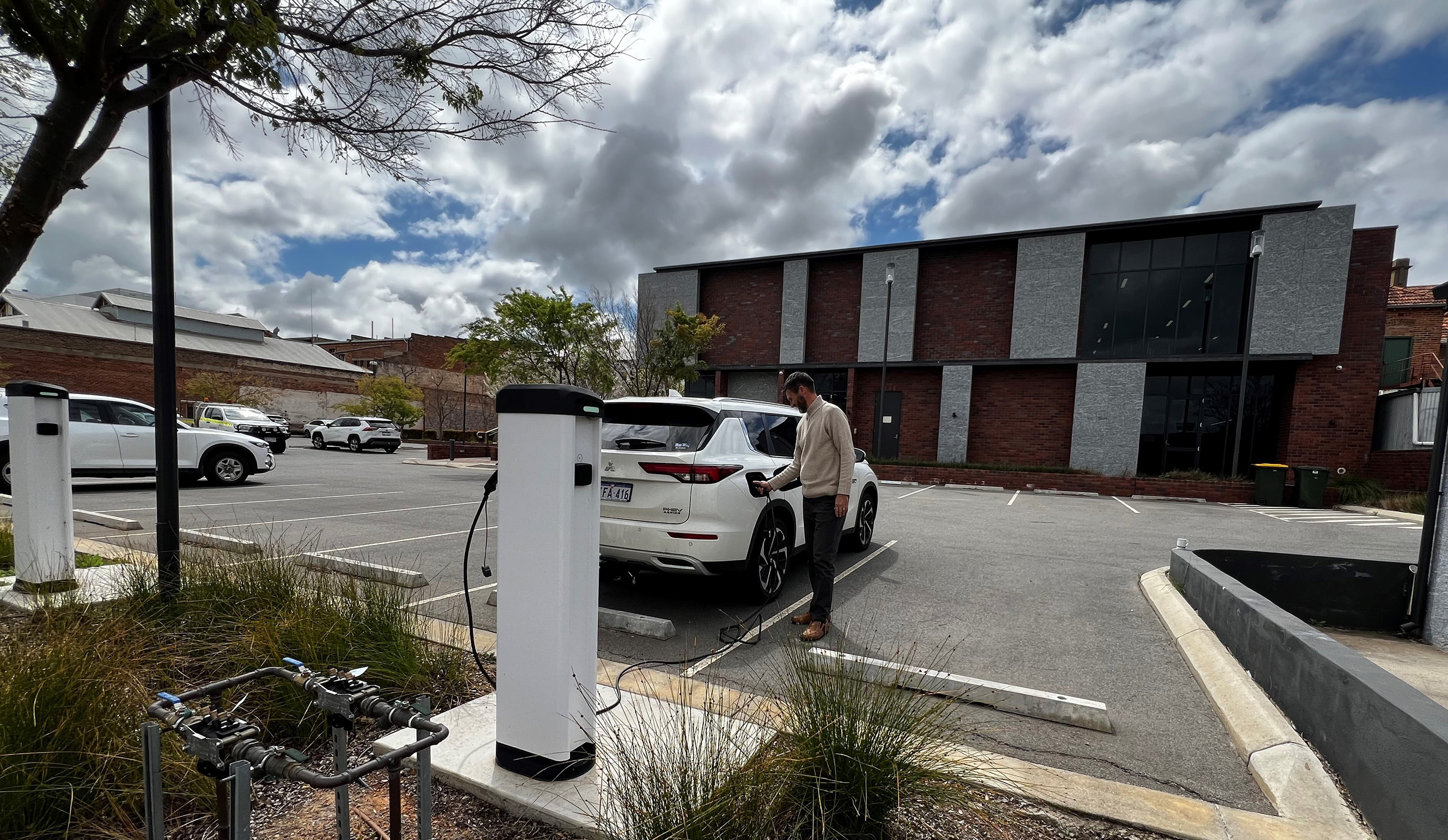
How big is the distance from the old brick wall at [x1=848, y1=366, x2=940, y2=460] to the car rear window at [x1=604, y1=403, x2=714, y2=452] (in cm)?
1999

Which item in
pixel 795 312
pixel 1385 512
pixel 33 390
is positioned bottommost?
pixel 1385 512

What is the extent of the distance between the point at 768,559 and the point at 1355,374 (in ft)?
77.9

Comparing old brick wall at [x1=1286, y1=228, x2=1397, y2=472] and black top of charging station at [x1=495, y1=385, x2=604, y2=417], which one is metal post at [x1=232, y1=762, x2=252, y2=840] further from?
old brick wall at [x1=1286, y1=228, x2=1397, y2=472]

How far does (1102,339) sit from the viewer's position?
2241 cm

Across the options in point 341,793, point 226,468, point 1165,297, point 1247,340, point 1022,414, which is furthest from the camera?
point 1022,414

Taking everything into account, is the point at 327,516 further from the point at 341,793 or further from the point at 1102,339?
the point at 1102,339

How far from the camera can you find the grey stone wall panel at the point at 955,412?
2322cm

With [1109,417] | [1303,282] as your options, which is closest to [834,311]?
[1109,417]

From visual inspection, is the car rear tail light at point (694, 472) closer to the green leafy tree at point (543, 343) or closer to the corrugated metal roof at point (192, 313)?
the green leafy tree at point (543, 343)

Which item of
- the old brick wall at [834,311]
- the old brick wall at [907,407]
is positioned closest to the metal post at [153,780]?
the old brick wall at [907,407]

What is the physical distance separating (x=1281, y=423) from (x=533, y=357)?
82.7 feet

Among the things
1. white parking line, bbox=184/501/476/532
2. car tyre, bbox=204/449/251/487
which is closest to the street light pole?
white parking line, bbox=184/501/476/532

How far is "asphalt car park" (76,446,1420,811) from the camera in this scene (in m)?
3.29

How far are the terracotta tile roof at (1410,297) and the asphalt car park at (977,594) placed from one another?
73.7ft
